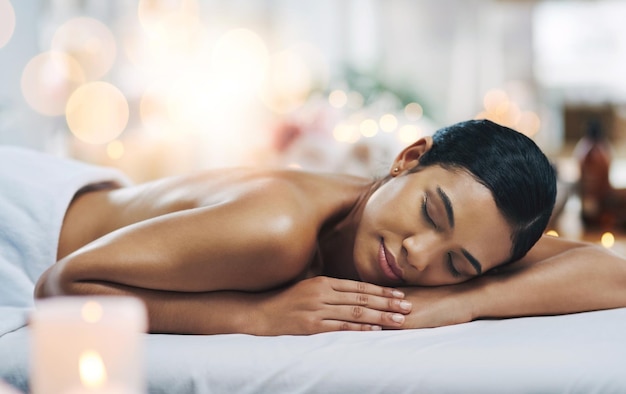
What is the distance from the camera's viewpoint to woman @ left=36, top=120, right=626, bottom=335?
3.76 ft

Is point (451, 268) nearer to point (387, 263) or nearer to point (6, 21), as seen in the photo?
point (387, 263)

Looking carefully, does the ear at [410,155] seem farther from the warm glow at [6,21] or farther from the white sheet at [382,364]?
the warm glow at [6,21]

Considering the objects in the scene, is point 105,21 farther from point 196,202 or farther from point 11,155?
point 196,202

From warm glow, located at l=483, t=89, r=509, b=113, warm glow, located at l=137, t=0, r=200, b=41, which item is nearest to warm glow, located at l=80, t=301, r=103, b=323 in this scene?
warm glow, located at l=137, t=0, r=200, b=41

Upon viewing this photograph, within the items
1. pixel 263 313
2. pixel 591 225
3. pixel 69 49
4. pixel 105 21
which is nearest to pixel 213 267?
pixel 263 313

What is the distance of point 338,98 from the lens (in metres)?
3.85

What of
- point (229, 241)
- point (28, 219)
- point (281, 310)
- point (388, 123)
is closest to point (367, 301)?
point (281, 310)

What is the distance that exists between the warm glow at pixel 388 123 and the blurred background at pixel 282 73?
0.01 metres

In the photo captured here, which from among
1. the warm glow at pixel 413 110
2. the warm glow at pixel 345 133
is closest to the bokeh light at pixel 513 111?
the warm glow at pixel 413 110

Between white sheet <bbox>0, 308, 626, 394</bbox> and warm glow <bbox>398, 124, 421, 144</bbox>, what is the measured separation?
1775 millimetres

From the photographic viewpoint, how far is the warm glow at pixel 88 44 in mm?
3670

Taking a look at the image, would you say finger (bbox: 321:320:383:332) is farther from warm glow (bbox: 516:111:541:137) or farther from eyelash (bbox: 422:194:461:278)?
warm glow (bbox: 516:111:541:137)

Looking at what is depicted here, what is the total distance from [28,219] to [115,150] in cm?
199

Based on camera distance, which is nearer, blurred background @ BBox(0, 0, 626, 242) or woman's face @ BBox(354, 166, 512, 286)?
woman's face @ BBox(354, 166, 512, 286)
